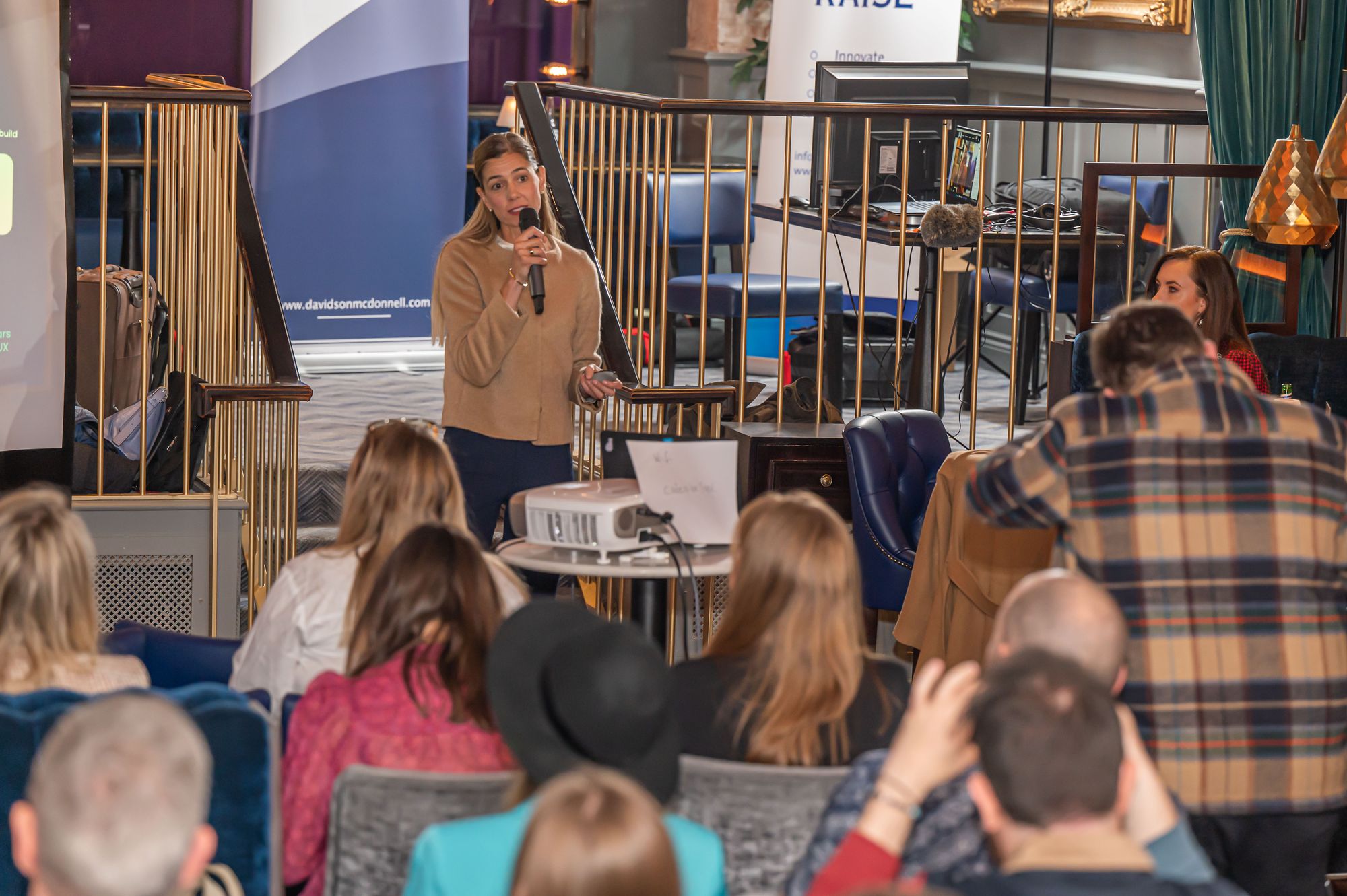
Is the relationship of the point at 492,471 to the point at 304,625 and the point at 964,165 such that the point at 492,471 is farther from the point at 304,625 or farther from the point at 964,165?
the point at 964,165

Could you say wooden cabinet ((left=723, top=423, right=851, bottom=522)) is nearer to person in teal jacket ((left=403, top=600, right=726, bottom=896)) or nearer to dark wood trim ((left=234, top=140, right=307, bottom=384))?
dark wood trim ((left=234, top=140, right=307, bottom=384))

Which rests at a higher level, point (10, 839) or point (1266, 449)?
point (1266, 449)

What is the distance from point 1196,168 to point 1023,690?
3.94 meters

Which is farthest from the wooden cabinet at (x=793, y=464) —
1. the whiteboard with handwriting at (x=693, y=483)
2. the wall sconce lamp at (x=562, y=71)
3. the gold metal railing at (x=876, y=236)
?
the wall sconce lamp at (x=562, y=71)

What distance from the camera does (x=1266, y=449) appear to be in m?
2.72

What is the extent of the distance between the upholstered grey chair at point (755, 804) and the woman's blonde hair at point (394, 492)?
85cm

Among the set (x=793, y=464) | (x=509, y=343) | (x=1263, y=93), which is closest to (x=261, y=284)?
(x=509, y=343)

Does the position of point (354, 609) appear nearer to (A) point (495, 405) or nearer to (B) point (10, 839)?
(B) point (10, 839)

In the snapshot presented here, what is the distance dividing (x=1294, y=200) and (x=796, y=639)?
322 centimetres

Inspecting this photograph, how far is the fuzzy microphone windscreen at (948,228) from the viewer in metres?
6.19

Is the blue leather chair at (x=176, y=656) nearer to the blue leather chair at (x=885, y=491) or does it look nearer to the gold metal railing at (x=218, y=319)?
the gold metal railing at (x=218, y=319)

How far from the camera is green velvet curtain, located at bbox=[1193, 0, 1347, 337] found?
213 inches

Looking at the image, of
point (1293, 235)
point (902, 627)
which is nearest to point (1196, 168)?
point (1293, 235)

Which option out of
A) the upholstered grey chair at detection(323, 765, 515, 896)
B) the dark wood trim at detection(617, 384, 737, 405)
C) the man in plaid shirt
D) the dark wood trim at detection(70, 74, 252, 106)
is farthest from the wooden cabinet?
the upholstered grey chair at detection(323, 765, 515, 896)
